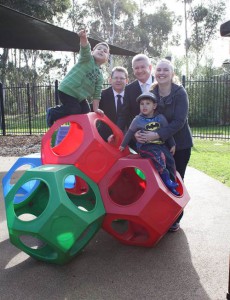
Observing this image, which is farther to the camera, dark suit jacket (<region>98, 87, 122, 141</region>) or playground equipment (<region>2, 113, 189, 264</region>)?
dark suit jacket (<region>98, 87, 122, 141</region>)

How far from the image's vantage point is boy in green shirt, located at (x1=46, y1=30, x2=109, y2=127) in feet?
13.9

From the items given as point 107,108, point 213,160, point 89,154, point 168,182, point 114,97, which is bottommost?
point 213,160

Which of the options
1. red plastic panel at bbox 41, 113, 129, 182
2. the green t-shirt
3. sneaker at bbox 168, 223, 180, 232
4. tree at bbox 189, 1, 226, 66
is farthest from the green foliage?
tree at bbox 189, 1, 226, 66

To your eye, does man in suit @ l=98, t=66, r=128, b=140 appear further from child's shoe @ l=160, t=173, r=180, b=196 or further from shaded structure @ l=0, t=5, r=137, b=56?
shaded structure @ l=0, t=5, r=137, b=56

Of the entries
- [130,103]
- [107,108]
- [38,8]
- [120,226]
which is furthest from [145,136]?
[38,8]

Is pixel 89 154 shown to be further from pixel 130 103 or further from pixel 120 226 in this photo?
pixel 120 226

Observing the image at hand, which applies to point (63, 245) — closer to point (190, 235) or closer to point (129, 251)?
point (129, 251)

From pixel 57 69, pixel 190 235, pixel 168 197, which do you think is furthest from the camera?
pixel 57 69

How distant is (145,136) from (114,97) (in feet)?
5.11

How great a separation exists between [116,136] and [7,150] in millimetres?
7222

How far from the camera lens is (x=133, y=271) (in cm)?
322

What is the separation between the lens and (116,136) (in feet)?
13.6

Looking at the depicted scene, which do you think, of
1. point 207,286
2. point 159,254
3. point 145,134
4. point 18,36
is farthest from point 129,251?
point 18,36

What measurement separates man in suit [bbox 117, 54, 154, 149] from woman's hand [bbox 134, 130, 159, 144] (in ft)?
2.60
